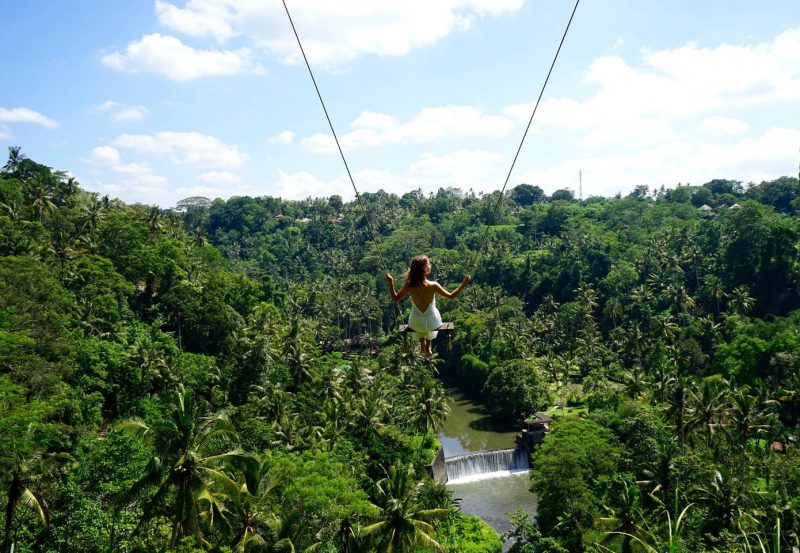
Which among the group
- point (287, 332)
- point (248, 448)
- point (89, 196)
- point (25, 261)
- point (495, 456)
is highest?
point (89, 196)

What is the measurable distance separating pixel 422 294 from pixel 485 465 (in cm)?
3500

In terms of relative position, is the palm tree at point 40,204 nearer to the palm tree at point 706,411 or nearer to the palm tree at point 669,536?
the palm tree at point 669,536

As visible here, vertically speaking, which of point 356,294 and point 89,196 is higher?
point 89,196

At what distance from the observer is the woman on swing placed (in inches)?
342

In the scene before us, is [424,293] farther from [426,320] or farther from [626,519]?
[626,519]

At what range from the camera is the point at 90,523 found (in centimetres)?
1770

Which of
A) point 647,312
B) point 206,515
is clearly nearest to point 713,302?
point 647,312

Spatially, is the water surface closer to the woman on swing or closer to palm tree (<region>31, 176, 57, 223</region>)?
the woman on swing

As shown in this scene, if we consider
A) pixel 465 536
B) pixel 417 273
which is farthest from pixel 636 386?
pixel 417 273

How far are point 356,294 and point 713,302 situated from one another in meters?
45.0

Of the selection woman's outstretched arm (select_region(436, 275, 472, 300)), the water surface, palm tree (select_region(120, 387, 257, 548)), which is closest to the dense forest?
Result: palm tree (select_region(120, 387, 257, 548))

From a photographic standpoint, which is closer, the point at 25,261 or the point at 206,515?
the point at 206,515

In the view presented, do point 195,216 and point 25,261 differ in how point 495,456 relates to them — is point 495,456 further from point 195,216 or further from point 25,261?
point 195,216

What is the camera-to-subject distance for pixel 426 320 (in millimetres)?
9008
